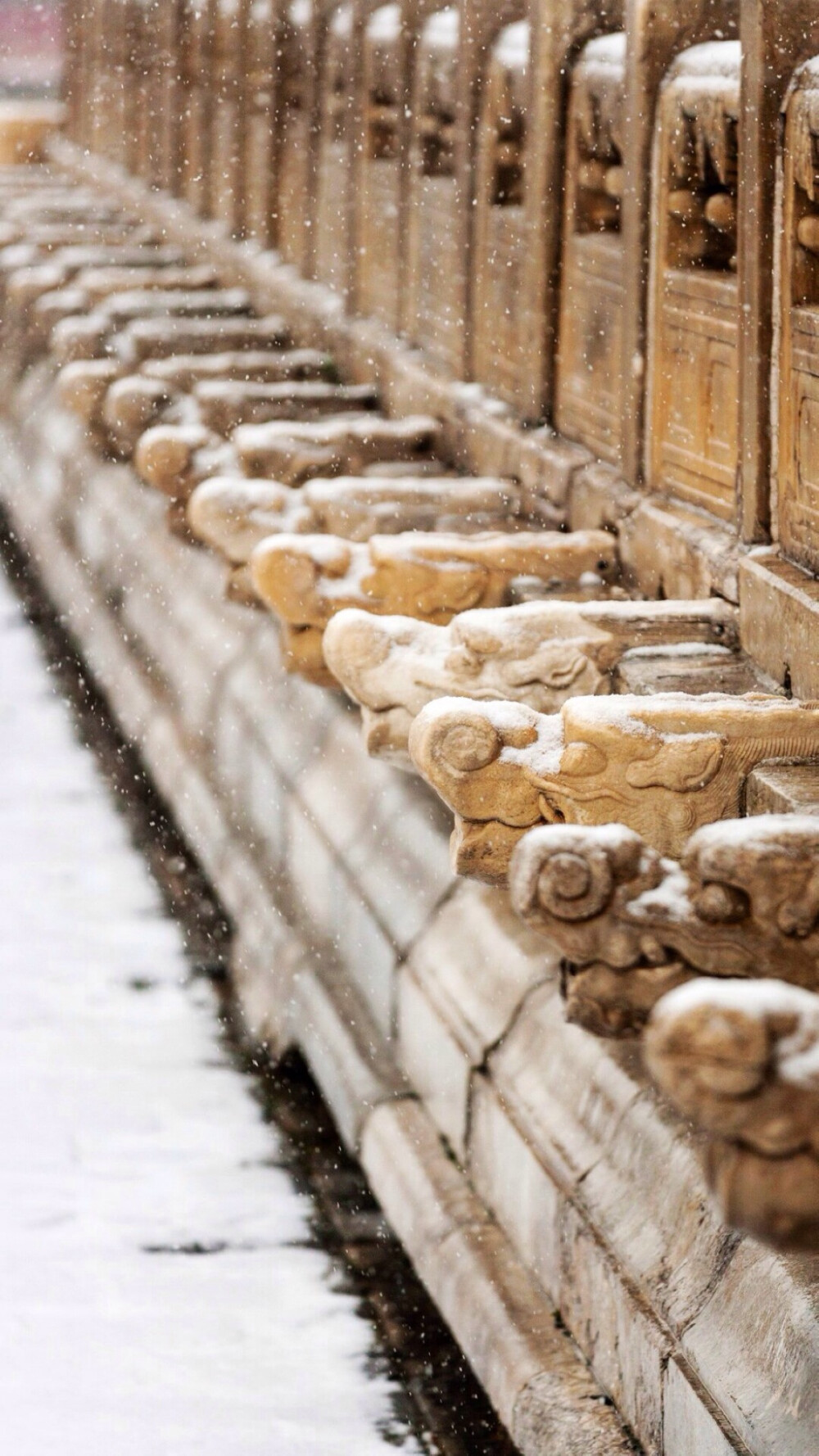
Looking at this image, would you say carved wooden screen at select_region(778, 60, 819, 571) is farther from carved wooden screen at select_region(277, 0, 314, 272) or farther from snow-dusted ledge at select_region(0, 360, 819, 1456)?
carved wooden screen at select_region(277, 0, 314, 272)

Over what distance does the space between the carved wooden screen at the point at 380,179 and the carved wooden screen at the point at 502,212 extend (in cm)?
112

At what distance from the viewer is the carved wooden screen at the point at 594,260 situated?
220 inches

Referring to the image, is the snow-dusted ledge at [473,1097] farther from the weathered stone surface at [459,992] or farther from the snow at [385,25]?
the snow at [385,25]

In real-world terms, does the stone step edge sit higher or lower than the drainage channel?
higher

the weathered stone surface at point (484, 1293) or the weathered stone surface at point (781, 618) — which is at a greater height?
the weathered stone surface at point (781, 618)

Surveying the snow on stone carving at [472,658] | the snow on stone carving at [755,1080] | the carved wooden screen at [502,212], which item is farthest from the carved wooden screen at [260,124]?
the snow on stone carving at [755,1080]

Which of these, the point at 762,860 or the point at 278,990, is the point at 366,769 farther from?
the point at 762,860

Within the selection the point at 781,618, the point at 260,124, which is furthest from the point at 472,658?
the point at 260,124

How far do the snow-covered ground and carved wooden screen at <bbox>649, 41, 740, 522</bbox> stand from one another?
195cm

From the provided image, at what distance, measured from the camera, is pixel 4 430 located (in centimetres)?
1241

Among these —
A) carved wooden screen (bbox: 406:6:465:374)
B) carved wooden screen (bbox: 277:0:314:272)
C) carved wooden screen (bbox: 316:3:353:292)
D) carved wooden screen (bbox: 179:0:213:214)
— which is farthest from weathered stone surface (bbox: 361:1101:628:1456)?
carved wooden screen (bbox: 179:0:213:214)

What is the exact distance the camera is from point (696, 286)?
16.3 ft

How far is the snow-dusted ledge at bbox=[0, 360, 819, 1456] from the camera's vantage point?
10.5 feet

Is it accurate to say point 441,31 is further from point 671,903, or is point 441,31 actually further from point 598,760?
point 671,903
